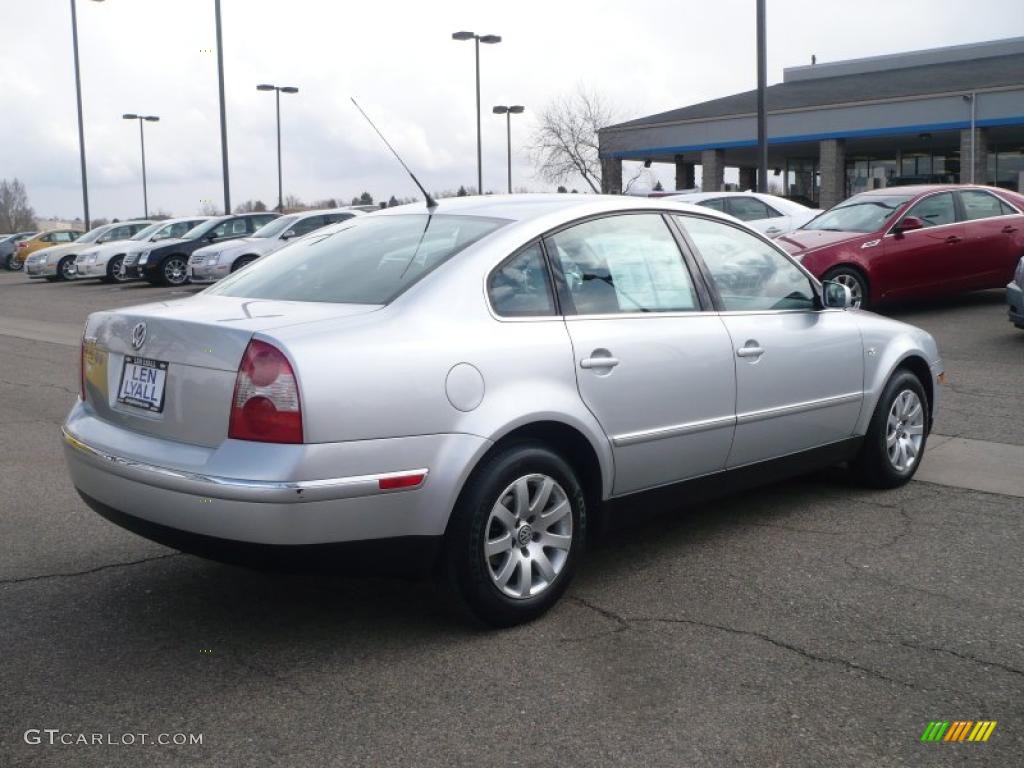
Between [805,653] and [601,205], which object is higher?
[601,205]

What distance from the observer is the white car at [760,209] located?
17500 millimetres

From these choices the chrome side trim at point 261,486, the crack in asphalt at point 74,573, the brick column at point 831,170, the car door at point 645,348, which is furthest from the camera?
the brick column at point 831,170

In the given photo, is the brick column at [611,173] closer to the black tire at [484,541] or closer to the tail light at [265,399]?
the black tire at [484,541]

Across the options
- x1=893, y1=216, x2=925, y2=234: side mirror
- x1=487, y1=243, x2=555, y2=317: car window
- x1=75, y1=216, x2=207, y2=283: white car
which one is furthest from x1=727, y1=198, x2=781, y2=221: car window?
x1=75, y1=216, x2=207, y2=283: white car

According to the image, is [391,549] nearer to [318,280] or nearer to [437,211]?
[318,280]

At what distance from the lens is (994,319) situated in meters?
13.3

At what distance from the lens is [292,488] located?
3.57 meters

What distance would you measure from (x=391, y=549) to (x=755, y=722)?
→ 129cm

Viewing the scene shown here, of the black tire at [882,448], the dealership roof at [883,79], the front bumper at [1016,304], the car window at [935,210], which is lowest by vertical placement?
the black tire at [882,448]

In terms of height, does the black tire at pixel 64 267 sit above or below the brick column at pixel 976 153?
below

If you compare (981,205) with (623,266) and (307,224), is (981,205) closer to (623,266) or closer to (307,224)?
(623,266)

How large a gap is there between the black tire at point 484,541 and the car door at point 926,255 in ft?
31.9

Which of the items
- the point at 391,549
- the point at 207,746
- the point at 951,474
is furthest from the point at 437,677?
the point at 951,474

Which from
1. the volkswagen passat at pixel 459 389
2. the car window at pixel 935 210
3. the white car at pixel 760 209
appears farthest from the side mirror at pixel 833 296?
the white car at pixel 760 209
